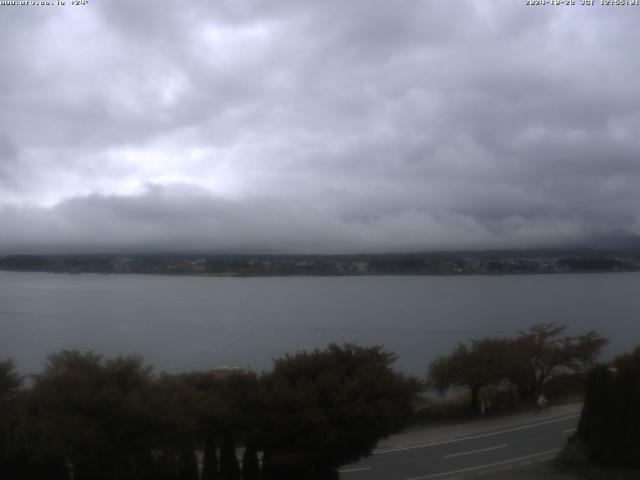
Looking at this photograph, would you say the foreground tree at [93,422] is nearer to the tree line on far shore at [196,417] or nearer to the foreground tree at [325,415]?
the tree line on far shore at [196,417]

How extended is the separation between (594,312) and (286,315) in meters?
36.1

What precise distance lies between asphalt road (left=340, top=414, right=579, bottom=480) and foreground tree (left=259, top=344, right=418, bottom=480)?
100 inches

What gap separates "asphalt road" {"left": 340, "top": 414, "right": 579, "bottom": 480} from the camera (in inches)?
773

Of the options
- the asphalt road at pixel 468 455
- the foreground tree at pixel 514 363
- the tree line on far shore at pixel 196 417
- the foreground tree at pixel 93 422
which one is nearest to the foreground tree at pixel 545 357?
the foreground tree at pixel 514 363

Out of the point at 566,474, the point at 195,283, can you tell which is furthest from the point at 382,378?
the point at 195,283

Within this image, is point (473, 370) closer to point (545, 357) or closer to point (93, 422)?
point (545, 357)

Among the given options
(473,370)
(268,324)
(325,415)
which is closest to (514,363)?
(473,370)

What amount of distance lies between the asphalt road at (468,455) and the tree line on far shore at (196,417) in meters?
2.43

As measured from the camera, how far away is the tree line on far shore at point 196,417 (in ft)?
48.4

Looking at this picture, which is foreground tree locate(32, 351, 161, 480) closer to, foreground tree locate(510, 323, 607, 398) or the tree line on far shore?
the tree line on far shore

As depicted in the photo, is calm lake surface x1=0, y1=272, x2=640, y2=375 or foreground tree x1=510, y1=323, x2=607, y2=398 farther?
calm lake surface x1=0, y1=272, x2=640, y2=375

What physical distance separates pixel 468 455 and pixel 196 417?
9.57 m

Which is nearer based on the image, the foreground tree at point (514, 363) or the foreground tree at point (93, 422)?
the foreground tree at point (93, 422)

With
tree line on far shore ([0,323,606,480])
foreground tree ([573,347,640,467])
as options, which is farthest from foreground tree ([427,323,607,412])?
tree line on far shore ([0,323,606,480])
